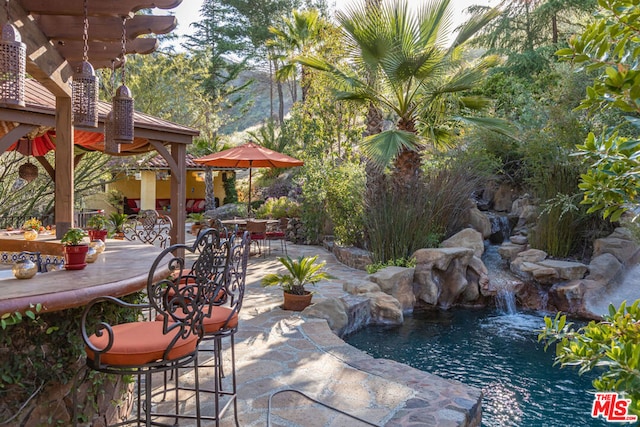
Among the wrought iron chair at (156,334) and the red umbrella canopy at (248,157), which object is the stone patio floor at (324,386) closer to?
the wrought iron chair at (156,334)

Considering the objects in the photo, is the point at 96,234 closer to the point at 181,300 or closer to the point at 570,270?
the point at 181,300

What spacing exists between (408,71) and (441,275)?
3.47 m

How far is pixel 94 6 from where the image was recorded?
3182 millimetres

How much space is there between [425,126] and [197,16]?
22.6 metres

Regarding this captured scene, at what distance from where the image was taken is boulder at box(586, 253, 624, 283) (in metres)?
7.06

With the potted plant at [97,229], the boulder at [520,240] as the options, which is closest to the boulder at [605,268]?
the boulder at [520,240]

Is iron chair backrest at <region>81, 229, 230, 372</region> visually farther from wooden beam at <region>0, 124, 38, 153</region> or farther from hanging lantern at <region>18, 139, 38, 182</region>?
hanging lantern at <region>18, 139, 38, 182</region>

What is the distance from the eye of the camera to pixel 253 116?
4869 centimetres

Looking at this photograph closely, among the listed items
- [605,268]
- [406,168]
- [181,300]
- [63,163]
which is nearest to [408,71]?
[406,168]

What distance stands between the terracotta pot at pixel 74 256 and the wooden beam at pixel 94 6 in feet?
5.65

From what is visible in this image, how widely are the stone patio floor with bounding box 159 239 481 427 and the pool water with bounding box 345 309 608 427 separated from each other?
844 millimetres

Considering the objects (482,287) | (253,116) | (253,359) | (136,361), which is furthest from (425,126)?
(253,116)

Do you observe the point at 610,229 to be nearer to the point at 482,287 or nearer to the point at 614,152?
the point at 482,287

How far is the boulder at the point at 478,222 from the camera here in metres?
9.66
